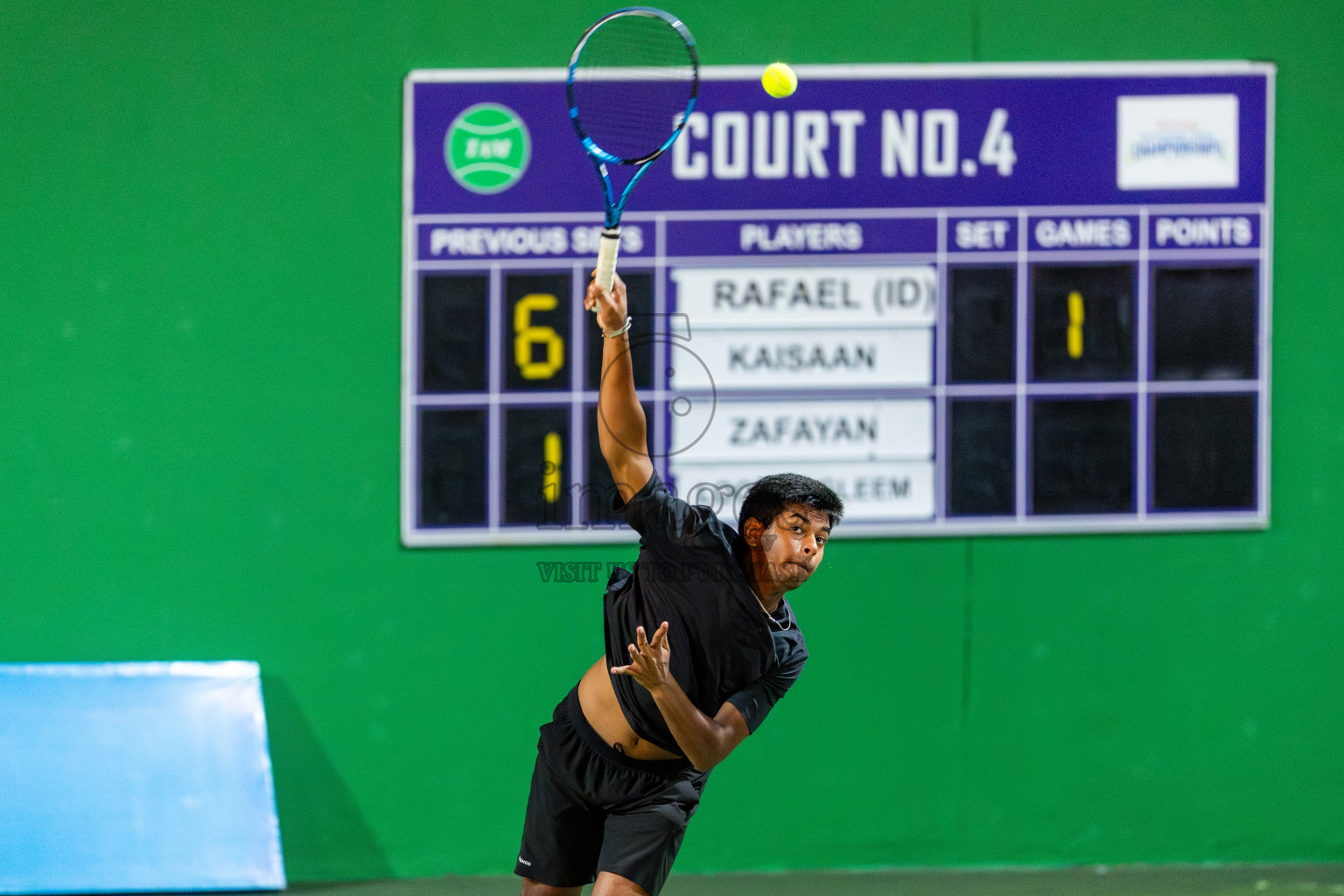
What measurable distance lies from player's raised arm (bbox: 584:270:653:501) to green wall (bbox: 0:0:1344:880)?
1.54 metres

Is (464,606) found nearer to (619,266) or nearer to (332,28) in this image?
(619,266)

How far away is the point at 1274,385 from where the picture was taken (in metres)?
3.96

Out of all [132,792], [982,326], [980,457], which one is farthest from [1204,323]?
[132,792]

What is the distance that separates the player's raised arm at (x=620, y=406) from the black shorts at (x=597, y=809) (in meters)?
0.62

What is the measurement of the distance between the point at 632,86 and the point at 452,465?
4.85 feet

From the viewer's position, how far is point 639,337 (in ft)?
12.4

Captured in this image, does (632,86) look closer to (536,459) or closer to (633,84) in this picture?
(633,84)

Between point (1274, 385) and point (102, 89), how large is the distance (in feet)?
13.4

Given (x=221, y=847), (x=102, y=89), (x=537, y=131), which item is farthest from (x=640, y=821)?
(x=102, y=89)

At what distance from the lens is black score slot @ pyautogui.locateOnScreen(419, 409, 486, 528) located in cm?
379

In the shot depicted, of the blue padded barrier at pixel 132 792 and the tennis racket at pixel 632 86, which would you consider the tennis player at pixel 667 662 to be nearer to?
the tennis racket at pixel 632 86

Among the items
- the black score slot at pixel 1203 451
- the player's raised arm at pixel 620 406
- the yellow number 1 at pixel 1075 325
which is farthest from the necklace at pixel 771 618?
the black score slot at pixel 1203 451

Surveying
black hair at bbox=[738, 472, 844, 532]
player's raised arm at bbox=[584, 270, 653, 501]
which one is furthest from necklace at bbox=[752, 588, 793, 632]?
player's raised arm at bbox=[584, 270, 653, 501]

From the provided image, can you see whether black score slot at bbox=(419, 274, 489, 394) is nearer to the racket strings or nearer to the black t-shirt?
the racket strings
